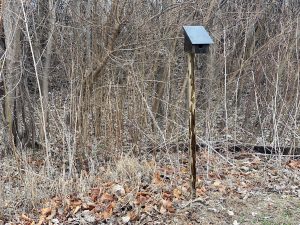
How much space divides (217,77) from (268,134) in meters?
1.41

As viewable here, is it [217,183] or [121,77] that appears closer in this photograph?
[217,183]

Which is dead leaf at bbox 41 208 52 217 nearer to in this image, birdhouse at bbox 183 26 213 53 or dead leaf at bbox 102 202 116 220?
dead leaf at bbox 102 202 116 220

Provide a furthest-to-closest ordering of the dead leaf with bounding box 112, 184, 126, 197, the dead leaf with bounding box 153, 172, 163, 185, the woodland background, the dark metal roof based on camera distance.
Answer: the woodland background → the dead leaf with bounding box 153, 172, 163, 185 → the dead leaf with bounding box 112, 184, 126, 197 → the dark metal roof

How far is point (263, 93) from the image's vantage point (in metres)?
7.73

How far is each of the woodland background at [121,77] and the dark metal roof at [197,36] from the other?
1.86 meters

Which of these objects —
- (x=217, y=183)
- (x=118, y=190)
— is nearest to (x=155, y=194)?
(x=118, y=190)

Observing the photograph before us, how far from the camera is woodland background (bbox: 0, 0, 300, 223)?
245 inches

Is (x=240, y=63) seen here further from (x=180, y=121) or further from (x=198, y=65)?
(x=180, y=121)

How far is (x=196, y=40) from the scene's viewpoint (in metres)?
4.08

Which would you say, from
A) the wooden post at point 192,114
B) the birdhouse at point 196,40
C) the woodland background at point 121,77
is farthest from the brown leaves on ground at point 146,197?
the birdhouse at point 196,40

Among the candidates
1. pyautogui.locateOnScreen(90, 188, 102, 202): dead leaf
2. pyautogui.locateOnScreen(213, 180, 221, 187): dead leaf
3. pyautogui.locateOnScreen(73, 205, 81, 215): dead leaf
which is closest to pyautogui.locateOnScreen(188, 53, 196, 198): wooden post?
pyautogui.locateOnScreen(213, 180, 221, 187): dead leaf

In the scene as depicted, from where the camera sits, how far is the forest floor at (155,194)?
14.3 ft

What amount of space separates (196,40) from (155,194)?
5.89 feet

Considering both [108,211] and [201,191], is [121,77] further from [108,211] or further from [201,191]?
[108,211]
